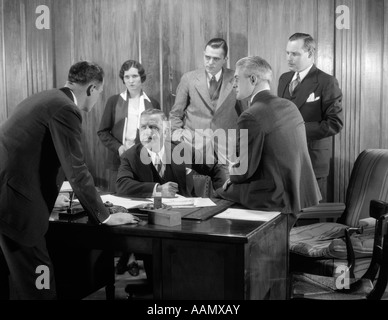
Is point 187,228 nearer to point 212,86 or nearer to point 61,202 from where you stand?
point 61,202

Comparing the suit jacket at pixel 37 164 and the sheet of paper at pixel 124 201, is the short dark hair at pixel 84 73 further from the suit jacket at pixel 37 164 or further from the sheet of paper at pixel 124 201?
the sheet of paper at pixel 124 201

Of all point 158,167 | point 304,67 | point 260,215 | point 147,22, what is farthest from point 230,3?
point 260,215

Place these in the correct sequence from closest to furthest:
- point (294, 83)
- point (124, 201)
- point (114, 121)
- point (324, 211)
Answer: point (124, 201) → point (294, 83) → point (324, 211) → point (114, 121)

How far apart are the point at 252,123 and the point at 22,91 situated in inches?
150

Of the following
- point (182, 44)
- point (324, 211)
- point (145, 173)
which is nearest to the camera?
point (145, 173)

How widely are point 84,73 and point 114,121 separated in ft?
7.83

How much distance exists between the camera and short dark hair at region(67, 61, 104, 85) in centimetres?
244

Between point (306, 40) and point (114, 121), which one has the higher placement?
point (306, 40)

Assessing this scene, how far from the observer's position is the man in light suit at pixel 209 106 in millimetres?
4469

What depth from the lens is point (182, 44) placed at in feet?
16.8

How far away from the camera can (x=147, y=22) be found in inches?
205

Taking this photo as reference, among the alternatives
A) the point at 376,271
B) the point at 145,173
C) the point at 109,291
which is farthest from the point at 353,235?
the point at 109,291

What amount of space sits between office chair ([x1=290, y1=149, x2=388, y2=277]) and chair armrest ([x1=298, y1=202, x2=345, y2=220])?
101 centimetres

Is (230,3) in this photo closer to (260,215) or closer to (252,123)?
(252,123)
